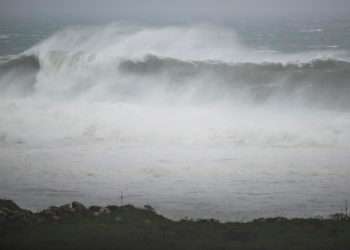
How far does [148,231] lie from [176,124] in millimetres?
7779

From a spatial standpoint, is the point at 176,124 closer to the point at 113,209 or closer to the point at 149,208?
the point at 149,208

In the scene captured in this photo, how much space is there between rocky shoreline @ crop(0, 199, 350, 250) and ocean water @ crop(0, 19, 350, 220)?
1125mm

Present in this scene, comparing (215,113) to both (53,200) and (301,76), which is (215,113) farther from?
(53,200)

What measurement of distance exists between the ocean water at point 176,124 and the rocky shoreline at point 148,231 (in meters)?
1.13

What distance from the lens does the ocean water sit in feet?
36.1

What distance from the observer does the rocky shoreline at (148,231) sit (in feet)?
26.1

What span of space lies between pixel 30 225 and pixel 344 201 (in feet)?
17.1

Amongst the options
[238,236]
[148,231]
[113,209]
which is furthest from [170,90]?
[238,236]

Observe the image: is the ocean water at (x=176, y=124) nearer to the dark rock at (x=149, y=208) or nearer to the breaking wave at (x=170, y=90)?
the breaking wave at (x=170, y=90)

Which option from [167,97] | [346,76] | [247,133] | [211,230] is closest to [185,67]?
[167,97]

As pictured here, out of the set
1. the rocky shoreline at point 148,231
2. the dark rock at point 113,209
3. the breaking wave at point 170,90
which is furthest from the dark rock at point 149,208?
the breaking wave at point 170,90

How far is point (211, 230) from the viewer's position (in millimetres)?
8508

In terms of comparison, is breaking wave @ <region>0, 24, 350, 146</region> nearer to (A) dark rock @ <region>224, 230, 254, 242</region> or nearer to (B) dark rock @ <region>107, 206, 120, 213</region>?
(B) dark rock @ <region>107, 206, 120, 213</region>

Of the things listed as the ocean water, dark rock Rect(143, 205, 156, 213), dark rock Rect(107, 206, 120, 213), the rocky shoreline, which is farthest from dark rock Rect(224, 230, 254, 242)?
dark rock Rect(107, 206, 120, 213)
